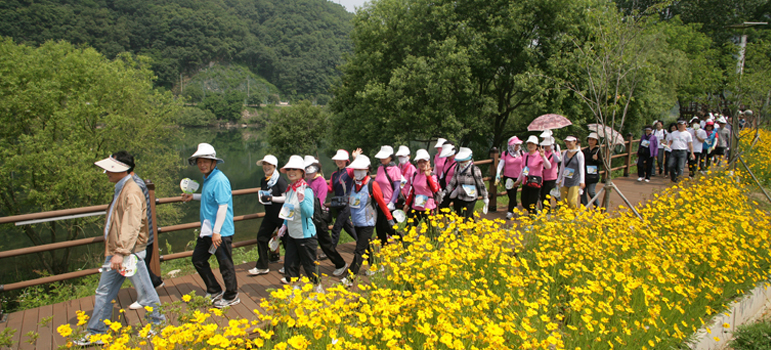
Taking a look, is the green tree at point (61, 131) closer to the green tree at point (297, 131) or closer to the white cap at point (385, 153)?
the white cap at point (385, 153)

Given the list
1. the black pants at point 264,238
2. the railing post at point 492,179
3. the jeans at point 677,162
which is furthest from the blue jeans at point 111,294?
the jeans at point 677,162

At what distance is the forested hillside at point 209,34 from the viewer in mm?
103688

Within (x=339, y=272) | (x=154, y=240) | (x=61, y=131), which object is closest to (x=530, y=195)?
(x=339, y=272)

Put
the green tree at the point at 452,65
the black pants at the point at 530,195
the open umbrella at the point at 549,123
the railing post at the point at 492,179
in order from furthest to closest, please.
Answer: the green tree at the point at 452,65 < the railing post at the point at 492,179 < the open umbrella at the point at 549,123 < the black pants at the point at 530,195

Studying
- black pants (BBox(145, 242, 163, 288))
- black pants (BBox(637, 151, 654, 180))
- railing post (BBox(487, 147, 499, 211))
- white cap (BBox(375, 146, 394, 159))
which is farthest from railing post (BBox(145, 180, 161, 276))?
black pants (BBox(637, 151, 654, 180))

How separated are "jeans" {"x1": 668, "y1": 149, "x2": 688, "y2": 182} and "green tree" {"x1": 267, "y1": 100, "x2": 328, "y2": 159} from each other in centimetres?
3557

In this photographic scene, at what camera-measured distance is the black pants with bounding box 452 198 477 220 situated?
5.81 meters

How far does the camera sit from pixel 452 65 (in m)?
17.1

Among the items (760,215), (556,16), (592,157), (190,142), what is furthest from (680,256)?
(190,142)

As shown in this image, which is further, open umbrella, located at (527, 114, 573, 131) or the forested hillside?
the forested hillside

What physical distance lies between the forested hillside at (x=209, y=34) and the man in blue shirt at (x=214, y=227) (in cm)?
8878

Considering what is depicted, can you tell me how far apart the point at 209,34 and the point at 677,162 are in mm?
161517

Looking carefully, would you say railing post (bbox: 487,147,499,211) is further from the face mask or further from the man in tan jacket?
the man in tan jacket

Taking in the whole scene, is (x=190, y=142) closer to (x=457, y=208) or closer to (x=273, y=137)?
(x=273, y=137)
